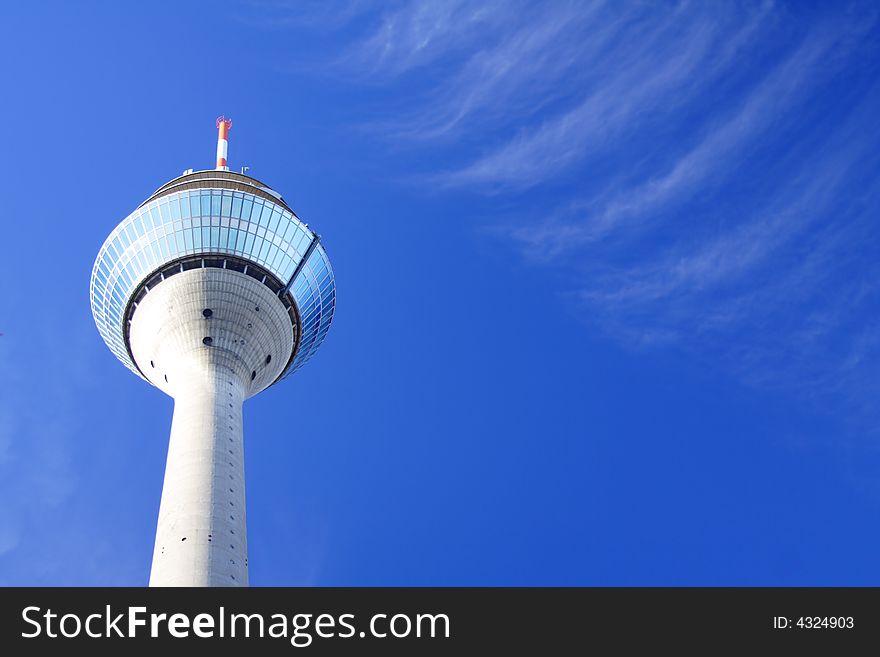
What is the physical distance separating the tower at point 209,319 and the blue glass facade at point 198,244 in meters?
0.10

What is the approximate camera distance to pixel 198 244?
7125cm

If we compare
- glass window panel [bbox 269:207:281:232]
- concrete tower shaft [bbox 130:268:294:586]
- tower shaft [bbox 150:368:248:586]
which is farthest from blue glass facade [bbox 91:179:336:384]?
tower shaft [bbox 150:368:248:586]

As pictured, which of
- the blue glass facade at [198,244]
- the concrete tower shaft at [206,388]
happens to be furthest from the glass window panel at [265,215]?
the concrete tower shaft at [206,388]

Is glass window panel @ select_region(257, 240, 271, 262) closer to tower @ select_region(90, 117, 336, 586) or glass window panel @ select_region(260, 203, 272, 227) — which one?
tower @ select_region(90, 117, 336, 586)

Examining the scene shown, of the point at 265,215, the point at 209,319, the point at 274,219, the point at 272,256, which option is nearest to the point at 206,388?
the point at 209,319

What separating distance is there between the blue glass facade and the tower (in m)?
0.10

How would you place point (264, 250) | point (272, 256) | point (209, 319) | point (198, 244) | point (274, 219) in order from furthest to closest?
point (274, 219), point (272, 256), point (264, 250), point (198, 244), point (209, 319)

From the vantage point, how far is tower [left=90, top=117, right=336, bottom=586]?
57875mm

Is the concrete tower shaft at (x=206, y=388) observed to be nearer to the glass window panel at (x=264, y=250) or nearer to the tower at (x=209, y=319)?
the tower at (x=209, y=319)

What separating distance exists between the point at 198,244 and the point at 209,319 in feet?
23.8

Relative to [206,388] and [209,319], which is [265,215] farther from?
[206,388]
